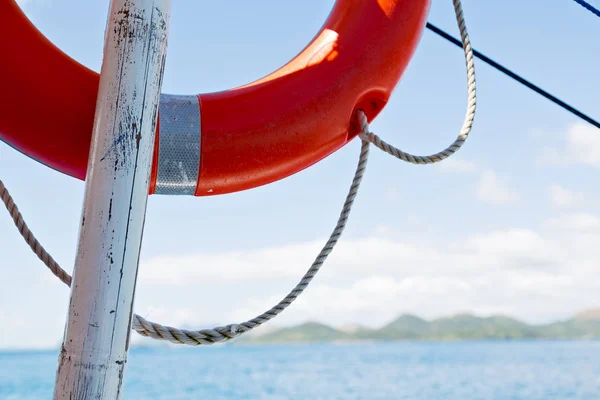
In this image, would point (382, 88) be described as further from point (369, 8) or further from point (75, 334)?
point (75, 334)

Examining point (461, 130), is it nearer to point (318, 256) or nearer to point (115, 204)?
point (318, 256)

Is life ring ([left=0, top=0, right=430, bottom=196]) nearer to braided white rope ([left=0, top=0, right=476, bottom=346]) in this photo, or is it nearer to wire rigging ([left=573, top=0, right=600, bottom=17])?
braided white rope ([left=0, top=0, right=476, bottom=346])

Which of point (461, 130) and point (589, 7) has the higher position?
point (589, 7)

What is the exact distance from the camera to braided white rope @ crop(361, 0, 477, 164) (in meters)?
1.11

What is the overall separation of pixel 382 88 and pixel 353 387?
15483mm

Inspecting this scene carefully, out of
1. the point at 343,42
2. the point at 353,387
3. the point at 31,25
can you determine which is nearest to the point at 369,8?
the point at 343,42

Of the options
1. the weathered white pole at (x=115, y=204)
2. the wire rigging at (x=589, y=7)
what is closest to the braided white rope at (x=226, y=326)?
the weathered white pole at (x=115, y=204)

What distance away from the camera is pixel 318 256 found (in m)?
1.11

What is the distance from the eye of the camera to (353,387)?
16.0 metres

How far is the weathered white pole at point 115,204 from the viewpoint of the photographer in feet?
2.40

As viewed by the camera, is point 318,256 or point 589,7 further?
point 589,7

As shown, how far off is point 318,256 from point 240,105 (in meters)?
0.25

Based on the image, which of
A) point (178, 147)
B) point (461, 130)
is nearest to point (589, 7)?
point (461, 130)

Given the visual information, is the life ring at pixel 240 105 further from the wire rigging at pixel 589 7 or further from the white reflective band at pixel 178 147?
the wire rigging at pixel 589 7
